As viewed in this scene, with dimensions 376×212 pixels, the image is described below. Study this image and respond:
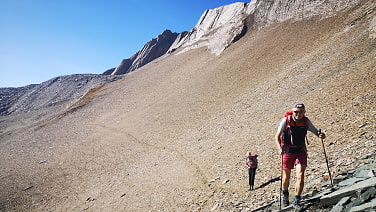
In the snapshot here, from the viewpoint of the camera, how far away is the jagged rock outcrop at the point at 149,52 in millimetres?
103394

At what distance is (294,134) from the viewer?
19.8 ft

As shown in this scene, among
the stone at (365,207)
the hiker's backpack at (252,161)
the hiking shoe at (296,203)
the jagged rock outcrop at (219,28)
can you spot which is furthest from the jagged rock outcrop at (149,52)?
the stone at (365,207)

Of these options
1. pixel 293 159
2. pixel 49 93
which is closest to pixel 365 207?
pixel 293 159

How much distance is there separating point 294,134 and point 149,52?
103m

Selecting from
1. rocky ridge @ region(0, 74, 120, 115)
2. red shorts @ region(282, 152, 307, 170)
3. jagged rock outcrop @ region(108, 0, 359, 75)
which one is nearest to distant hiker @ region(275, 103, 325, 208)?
red shorts @ region(282, 152, 307, 170)

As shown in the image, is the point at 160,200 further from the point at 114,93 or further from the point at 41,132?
the point at 114,93

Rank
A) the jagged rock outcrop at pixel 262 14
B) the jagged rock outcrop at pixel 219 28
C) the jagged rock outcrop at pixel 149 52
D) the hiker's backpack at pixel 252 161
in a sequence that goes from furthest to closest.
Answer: the jagged rock outcrop at pixel 149 52 < the jagged rock outcrop at pixel 219 28 < the jagged rock outcrop at pixel 262 14 < the hiker's backpack at pixel 252 161

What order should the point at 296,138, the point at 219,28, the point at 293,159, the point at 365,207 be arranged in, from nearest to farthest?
the point at 365,207
the point at 296,138
the point at 293,159
the point at 219,28

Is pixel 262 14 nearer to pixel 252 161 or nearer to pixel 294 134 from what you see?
pixel 252 161

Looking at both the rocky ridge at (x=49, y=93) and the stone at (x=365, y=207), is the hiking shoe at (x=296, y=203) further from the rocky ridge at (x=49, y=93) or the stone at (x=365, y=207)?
the rocky ridge at (x=49, y=93)

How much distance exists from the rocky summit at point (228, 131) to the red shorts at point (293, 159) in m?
0.74

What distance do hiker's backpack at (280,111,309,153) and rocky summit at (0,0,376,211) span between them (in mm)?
725

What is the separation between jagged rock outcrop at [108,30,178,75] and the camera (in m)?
103

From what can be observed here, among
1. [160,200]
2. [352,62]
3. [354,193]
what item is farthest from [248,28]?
[354,193]
